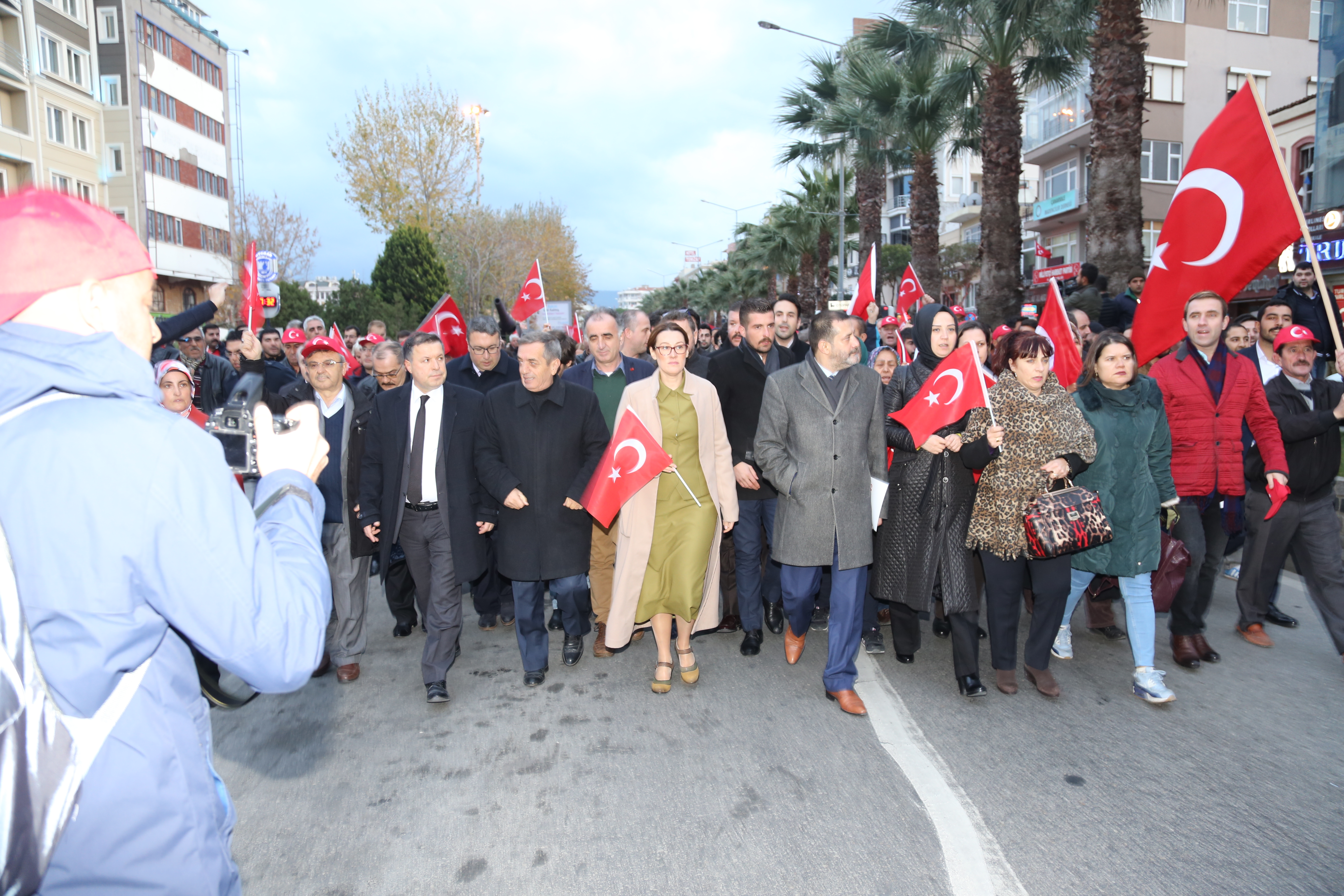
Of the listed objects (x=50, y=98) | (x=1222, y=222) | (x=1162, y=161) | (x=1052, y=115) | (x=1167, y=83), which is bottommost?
(x=1222, y=222)

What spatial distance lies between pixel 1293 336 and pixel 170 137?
4928 centimetres

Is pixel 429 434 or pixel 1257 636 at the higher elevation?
pixel 429 434

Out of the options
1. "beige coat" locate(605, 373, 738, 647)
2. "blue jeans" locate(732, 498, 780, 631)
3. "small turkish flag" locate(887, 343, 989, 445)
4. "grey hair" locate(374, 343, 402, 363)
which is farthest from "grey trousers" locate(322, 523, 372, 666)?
"small turkish flag" locate(887, 343, 989, 445)

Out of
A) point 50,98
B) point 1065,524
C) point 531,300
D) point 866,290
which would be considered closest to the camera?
point 1065,524

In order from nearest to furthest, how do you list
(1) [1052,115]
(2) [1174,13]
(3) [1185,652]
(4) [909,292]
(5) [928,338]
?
1. (3) [1185,652]
2. (5) [928,338]
3. (4) [909,292]
4. (2) [1174,13]
5. (1) [1052,115]

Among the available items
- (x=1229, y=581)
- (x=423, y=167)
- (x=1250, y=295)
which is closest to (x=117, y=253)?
(x=1229, y=581)

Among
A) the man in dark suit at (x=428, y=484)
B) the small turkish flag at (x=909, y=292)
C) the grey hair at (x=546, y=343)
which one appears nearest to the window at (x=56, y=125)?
the small turkish flag at (x=909, y=292)

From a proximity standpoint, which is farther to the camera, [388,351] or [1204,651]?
[388,351]

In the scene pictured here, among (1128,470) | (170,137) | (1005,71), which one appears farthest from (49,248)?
(170,137)

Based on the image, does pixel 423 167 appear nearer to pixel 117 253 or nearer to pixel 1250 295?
pixel 1250 295

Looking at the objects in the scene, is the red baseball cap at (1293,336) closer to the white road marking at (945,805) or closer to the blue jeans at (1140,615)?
the blue jeans at (1140,615)

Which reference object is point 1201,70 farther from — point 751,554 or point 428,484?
point 428,484

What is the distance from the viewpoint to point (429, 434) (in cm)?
540

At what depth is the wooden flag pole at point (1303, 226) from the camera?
480 centimetres
